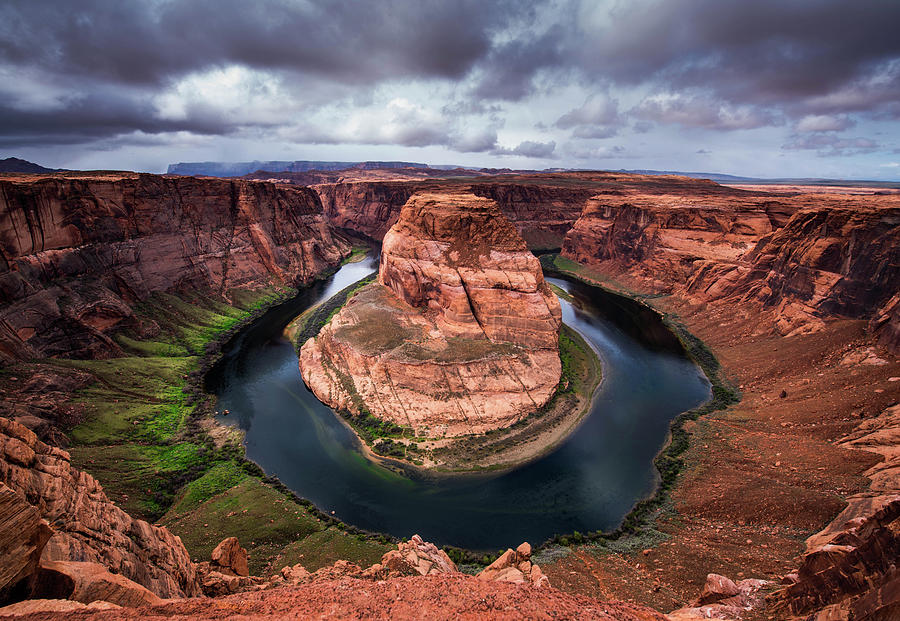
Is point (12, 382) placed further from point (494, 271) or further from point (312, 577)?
point (494, 271)

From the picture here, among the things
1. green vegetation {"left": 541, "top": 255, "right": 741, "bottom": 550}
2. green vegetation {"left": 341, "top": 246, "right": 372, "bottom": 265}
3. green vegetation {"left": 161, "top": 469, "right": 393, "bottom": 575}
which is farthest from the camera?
green vegetation {"left": 341, "top": 246, "right": 372, "bottom": 265}

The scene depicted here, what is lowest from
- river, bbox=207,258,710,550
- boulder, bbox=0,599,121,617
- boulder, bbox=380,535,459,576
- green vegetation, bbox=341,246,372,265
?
river, bbox=207,258,710,550

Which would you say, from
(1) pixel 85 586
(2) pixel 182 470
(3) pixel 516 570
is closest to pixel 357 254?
(2) pixel 182 470

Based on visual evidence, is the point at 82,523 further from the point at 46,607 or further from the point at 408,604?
the point at 408,604

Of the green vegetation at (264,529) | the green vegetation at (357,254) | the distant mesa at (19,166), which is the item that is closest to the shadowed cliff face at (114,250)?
the green vegetation at (357,254)

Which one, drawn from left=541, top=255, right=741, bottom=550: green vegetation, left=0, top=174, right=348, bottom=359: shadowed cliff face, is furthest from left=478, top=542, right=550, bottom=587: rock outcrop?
left=0, top=174, right=348, bottom=359: shadowed cliff face

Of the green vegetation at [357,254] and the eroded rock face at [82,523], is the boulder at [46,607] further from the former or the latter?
the green vegetation at [357,254]

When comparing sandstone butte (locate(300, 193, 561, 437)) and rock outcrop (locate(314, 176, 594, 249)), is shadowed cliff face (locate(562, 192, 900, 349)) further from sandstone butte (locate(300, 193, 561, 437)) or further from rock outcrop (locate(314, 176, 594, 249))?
sandstone butte (locate(300, 193, 561, 437))
